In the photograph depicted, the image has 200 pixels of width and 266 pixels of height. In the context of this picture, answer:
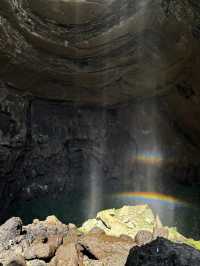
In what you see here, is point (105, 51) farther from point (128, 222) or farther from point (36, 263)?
point (36, 263)

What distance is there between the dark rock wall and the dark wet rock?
20.7ft

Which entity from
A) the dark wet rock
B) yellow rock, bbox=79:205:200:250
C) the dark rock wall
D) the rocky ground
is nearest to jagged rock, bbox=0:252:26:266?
the rocky ground

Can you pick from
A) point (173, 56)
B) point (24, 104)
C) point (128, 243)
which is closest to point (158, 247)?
point (128, 243)

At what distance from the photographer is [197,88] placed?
970 centimetres

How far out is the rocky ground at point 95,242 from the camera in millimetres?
5559

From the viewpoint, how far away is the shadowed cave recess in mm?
8273

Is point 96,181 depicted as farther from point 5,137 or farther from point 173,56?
point 173,56

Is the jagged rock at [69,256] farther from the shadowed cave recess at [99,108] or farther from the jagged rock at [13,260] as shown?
the shadowed cave recess at [99,108]

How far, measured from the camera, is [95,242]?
9.02 m

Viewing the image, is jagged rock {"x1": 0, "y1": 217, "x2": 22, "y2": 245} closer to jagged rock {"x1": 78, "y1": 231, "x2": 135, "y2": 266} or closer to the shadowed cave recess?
the shadowed cave recess

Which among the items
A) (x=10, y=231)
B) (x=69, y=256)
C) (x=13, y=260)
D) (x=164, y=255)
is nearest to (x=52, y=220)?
(x=10, y=231)

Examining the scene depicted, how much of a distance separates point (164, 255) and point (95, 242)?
13.7 ft

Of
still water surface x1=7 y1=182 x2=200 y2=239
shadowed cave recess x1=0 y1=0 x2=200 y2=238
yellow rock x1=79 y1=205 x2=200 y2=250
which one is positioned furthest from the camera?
still water surface x1=7 y1=182 x2=200 y2=239

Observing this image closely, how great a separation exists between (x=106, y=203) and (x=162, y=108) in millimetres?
4294
